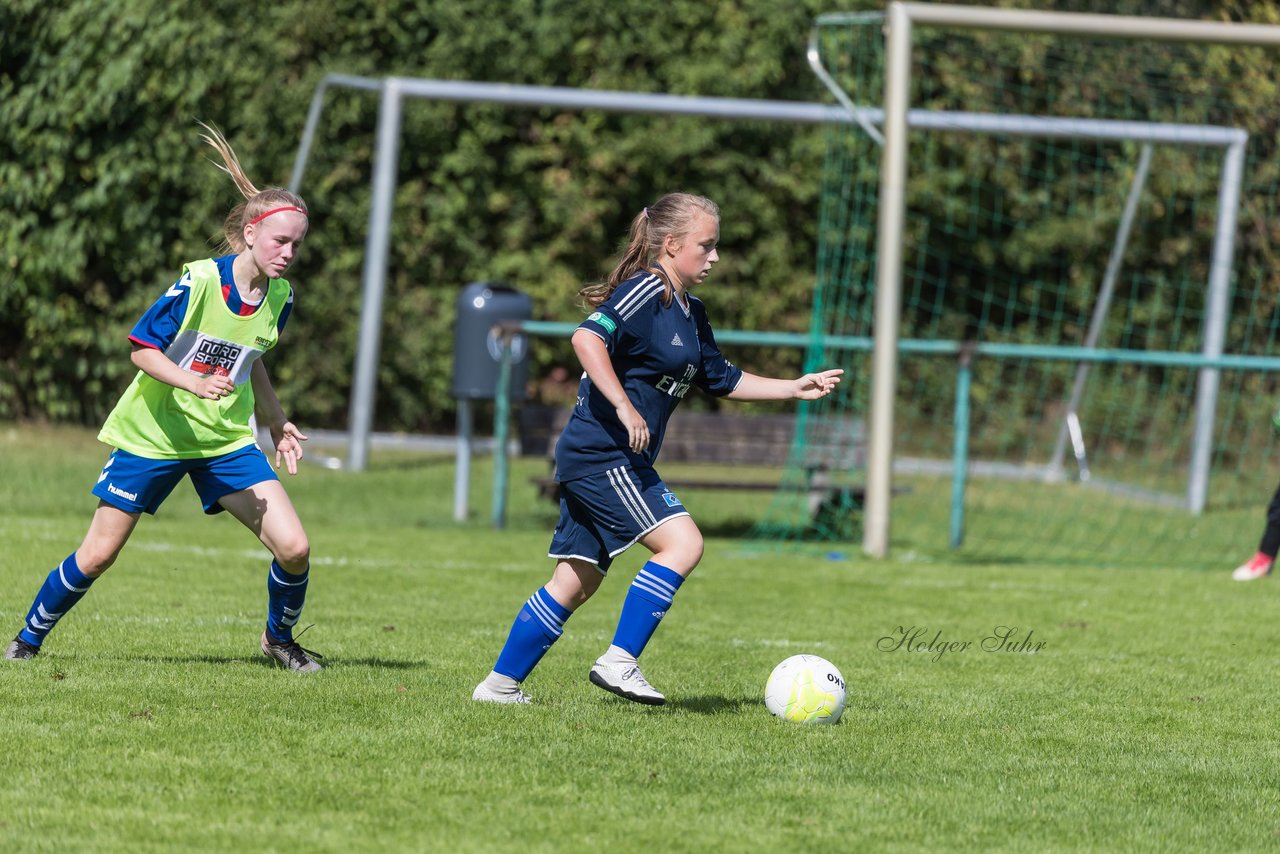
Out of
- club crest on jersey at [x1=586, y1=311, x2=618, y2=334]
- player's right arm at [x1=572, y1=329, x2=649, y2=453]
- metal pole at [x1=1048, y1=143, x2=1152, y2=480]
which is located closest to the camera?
player's right arm at [x1=572, y1=329, x2=649, y2=453]

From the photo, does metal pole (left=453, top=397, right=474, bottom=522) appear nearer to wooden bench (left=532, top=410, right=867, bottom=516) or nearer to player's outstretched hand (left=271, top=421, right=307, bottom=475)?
wooden bench (left=532, top=410, right=867, bottom=516)

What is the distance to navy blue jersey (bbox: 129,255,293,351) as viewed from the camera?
17.7ft

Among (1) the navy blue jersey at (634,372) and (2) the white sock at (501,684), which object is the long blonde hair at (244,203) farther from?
(2) the white sock at (501,684)

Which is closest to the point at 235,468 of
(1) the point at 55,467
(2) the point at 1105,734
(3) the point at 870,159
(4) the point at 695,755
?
(4) the point at 695,755

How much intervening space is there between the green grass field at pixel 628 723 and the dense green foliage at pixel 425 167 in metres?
6.07

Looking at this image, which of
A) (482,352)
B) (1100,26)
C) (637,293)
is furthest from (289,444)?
(1100,26)

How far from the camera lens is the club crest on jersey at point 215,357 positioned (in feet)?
18.1

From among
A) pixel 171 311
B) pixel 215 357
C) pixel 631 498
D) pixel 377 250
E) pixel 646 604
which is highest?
pixel 377 250

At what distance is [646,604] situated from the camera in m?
5.12

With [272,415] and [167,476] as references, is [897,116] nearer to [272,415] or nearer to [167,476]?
[272,415]

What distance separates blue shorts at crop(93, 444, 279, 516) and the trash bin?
6.05 meters

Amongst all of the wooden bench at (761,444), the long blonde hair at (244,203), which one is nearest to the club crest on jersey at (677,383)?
the long blonde hair at (244,203)

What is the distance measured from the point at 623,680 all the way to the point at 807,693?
0.57m

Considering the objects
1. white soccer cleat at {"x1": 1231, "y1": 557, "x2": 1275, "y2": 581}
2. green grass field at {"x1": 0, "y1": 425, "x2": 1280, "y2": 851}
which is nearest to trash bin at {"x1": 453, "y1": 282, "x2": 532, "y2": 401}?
green grass field at {"x1": 0, "y1": 425, "x2": 1280, "y2": 851}
